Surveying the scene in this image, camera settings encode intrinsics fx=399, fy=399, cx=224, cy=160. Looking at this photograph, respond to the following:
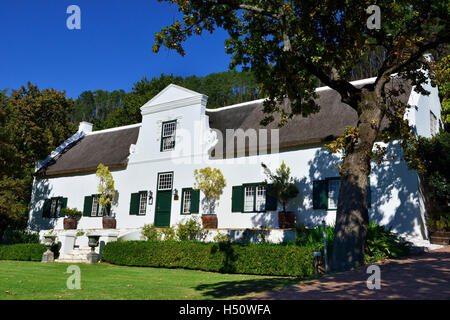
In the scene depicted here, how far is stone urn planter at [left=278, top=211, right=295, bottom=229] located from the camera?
16.4m

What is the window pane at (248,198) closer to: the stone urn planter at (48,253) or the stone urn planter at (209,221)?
the stone urn planter at (209,221)

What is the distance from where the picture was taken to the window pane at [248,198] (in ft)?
59.4

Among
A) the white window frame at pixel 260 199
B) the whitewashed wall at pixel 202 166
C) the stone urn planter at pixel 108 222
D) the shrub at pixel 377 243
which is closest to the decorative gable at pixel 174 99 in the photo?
the whitewashed wall at pixel 202 166

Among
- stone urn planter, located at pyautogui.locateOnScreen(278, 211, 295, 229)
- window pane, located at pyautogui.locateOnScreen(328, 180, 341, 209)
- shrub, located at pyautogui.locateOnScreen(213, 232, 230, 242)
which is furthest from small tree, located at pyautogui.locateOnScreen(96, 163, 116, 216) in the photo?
window pane, located at pyautogui.locateOnScreen(328, 180, 341, 209)

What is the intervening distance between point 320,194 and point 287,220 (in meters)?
1.71

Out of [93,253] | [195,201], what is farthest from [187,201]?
[93,253]

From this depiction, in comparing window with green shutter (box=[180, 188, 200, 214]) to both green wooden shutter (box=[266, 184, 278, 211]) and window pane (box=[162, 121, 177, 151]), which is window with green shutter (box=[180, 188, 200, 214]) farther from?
green wooden shutter (box=[266, 184, 278, 211])

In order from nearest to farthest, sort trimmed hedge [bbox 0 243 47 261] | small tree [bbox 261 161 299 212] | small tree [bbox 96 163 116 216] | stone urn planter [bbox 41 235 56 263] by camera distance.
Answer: small tree [bbox 261 161 299 212] → stone urn planter [bbox 41 235 56 263] → trimmed hedge [bbox 0 243 47 261] → small tree [bbox 96 163 116 216]

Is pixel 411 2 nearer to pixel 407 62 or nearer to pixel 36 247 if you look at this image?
pixel 407 62

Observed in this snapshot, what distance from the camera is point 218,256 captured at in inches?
558

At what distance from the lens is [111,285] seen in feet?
32.4

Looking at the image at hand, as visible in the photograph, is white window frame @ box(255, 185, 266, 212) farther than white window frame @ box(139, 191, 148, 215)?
No

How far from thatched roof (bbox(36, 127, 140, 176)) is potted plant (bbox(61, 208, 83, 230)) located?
8.23 feet

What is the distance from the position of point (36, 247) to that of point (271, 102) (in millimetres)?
14484
